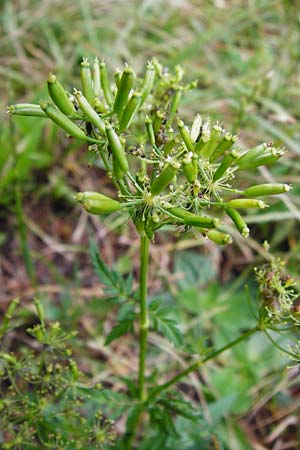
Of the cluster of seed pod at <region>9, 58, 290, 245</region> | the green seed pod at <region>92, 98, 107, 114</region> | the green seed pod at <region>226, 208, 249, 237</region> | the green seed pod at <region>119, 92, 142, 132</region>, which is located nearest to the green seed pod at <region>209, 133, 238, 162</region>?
the cluster of seed pod at <region>9, 58, 290, 245</region>

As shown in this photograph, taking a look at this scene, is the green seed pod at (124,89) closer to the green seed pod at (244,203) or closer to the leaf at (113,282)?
the green seed pod at (244,203)

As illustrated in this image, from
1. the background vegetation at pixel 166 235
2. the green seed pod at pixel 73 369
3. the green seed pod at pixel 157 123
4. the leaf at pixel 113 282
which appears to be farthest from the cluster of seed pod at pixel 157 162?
the background vegetation at pixel 166 235

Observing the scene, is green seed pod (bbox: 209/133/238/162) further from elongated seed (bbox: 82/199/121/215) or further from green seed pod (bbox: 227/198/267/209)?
elongated seed (bbox: 82/199/121/215)

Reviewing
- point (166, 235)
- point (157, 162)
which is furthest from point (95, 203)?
point (166, 235)

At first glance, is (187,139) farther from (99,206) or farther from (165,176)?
(99,206)

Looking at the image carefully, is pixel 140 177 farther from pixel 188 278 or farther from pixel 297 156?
→ pixel 297 156

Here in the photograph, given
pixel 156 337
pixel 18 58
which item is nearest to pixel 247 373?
pixel 156 337
